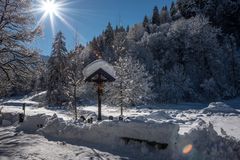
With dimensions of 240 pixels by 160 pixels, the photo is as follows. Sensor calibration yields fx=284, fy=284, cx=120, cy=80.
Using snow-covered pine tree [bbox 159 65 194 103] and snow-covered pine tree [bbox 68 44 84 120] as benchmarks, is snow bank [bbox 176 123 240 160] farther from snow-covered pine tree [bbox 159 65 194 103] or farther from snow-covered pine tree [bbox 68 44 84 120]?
snow-covered pine tree [bbox 159 65 194 103]

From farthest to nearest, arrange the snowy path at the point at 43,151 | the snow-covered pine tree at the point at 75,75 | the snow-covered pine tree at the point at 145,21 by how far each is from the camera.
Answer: the snow-covered pine tree at the point at 145,21
the snow-covered pine tree at the point at 75,75
the snowy path at the point at 43,151

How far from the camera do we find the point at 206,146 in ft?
26.5

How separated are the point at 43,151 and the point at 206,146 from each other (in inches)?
193

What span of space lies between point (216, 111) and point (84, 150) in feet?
73.8

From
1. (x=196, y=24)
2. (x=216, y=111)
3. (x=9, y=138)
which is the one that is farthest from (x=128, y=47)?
(x=9, y=138)

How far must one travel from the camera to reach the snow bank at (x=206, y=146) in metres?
7.89

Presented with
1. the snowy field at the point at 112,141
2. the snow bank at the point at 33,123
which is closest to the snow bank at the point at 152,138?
the snowy field at the point at 112,141

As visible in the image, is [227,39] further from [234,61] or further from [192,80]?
[192,80]

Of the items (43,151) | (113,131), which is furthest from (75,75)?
(43,151)

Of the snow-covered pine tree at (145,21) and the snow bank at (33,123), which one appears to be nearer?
the snow bank at (33,123)

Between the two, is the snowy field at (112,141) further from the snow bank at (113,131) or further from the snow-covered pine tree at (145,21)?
the snow-covered pine tree at (145,21)

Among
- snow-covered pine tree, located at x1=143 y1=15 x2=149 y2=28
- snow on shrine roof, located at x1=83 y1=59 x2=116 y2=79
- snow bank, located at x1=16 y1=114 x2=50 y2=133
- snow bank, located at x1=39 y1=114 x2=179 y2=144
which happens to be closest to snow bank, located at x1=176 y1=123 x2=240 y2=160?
snow bank, located at x1=39 y1=114 x2=179 y2=144

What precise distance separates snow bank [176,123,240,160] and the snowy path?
201 cm

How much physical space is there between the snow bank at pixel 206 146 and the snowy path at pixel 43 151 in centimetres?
201
